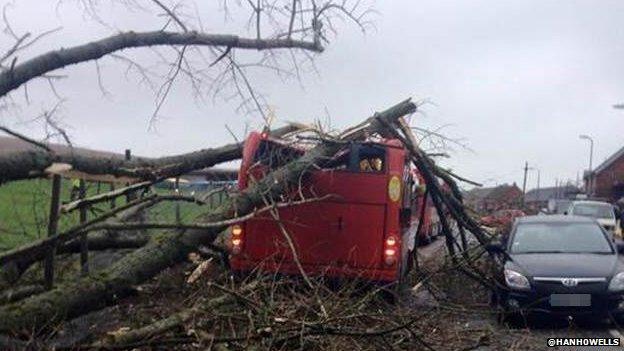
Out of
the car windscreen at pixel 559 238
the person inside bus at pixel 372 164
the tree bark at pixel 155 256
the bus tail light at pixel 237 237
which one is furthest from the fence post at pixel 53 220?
the car windscreen at pixel 559 238

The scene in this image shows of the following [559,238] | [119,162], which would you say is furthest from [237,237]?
[559,238]

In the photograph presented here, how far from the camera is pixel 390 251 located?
1151 centimetres

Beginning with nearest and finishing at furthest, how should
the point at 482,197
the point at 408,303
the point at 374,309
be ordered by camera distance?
the point at 374,309
the point at 408,303
the point at 482,197

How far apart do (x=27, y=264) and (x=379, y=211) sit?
14.6ft

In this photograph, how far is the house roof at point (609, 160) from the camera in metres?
74.0

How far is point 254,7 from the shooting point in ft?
30.0

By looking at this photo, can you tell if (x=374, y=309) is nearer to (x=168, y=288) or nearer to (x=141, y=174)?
(x=168, y=288)

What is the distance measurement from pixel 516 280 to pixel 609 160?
225 ft

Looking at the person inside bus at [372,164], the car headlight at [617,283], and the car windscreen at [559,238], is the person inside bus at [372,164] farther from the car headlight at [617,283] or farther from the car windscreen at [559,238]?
the car headlight at [617,283]

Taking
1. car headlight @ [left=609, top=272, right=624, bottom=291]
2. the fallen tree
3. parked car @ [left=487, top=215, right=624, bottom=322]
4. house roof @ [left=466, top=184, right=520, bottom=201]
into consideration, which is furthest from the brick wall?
the fallen tree

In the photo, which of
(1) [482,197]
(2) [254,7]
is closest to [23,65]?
(2) [254,7]

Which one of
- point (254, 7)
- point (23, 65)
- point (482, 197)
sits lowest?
point (482, 197)

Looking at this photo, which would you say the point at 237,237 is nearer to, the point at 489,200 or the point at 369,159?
the point at 369,159

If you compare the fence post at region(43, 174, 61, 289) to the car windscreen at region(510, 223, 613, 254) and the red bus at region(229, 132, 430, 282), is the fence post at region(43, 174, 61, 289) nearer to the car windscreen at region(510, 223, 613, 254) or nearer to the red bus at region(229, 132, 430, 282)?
the red bus at region(229, 132, 430, 282)
